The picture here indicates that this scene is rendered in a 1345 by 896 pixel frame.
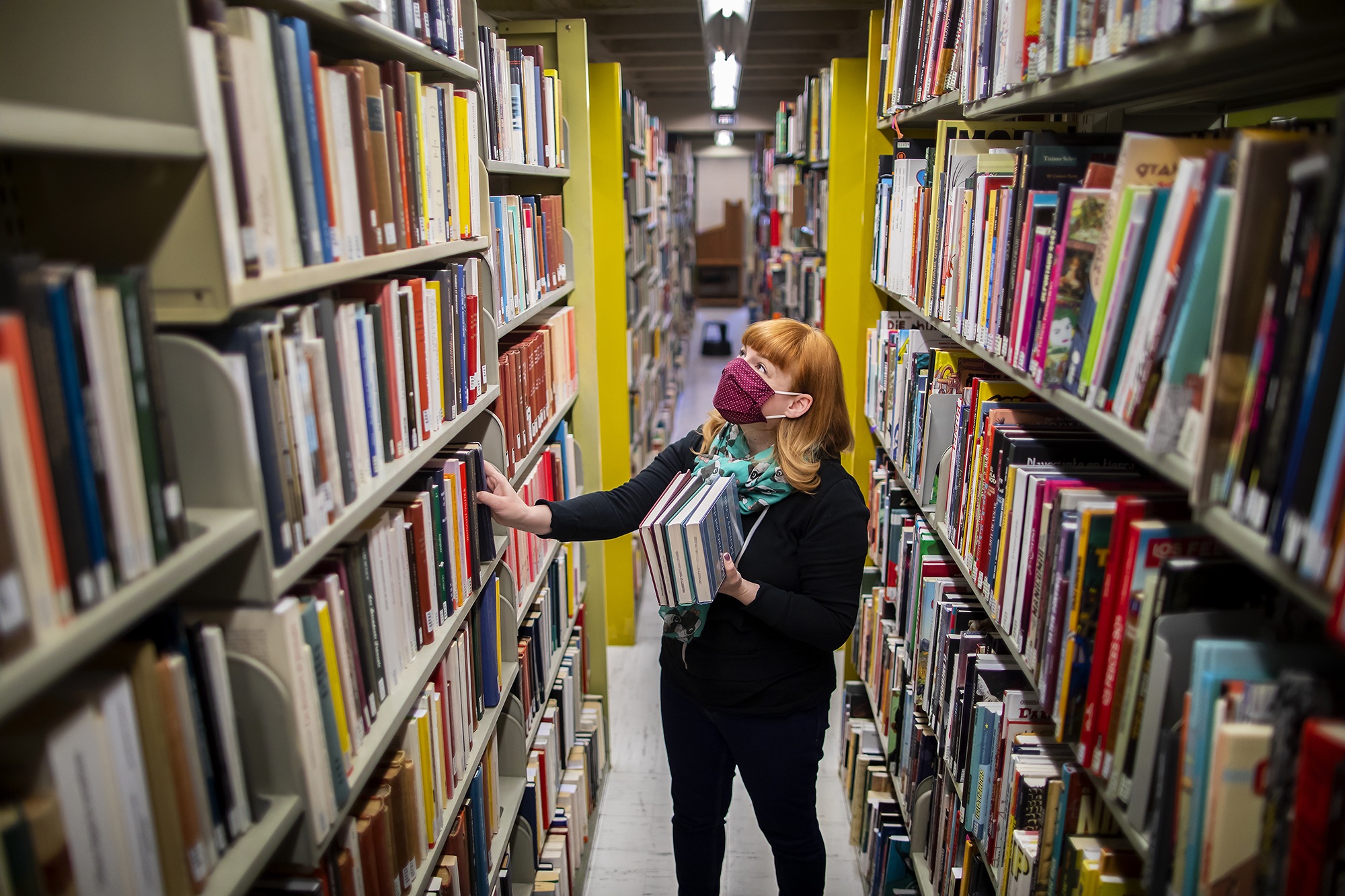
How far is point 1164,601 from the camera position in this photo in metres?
0.91

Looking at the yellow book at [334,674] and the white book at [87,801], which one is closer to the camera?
the white book at [87,801]

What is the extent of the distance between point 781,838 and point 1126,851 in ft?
3.00

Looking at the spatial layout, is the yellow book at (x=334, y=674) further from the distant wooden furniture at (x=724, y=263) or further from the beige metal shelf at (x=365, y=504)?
the distant wooden furniture at (x=724, y=263)

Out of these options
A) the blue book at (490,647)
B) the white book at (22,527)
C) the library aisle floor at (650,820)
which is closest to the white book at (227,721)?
the white book at (22,527)

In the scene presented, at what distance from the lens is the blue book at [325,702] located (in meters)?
0.98

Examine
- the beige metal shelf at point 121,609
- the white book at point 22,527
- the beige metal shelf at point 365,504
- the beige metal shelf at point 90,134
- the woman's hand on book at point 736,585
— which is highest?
the beige metal shelf at point 90,134

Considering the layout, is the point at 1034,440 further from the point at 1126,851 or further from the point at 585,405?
the point at 585,405

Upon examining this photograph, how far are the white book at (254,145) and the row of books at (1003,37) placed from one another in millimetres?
931

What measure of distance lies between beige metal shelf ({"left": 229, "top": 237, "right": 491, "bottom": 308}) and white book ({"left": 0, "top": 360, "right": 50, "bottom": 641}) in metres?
0.24

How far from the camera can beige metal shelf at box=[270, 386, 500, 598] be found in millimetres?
917

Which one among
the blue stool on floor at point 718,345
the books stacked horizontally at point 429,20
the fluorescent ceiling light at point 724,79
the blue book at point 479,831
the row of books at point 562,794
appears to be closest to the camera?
the books stacked horizontally at point 429,20

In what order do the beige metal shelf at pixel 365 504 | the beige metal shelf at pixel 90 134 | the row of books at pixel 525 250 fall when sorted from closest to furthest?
the beige metal shelf at pixel 90 134 → the beige metal shelf at pixel 365 504 → the row of books at pixel 525 250

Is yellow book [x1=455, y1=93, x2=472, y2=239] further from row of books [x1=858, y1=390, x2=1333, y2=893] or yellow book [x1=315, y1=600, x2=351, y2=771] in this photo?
row of books [x1=858, y1=390, x2=1333, y2=893]

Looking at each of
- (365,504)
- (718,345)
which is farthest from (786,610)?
(718,345)
